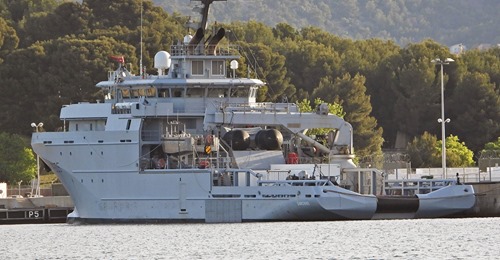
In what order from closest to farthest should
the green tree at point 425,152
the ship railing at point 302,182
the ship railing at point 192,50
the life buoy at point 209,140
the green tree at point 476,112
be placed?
the ship railing at point 302,182 → the life buoy at point 209,140 → the ship railing at point 192,50 → the green tree at point 425,152 → the green tree at point 476,112

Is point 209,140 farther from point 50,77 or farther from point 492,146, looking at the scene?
point 492,146

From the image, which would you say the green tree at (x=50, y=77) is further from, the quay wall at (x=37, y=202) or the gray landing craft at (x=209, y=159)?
the gray landing craft at (x=209, y=159)

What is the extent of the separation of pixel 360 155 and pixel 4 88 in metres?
22.1

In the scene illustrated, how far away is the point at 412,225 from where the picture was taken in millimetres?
74938

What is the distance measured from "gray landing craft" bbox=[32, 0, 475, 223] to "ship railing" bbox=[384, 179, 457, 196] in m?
0.06

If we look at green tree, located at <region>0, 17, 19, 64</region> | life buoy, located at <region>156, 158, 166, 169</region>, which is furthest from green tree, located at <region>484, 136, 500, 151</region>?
life buoy, located at <region>156, 158, 166, 169</region>

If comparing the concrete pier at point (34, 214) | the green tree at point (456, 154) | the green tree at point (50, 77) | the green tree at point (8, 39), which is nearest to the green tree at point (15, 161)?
the green tree at point (50, 77)

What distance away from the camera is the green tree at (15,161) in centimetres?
10912

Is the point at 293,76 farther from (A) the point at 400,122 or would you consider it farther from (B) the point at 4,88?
(B) the point at 4,88

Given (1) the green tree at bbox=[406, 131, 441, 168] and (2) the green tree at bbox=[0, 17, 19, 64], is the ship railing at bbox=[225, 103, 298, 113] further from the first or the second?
(2) the green tree at bbox=[0, 17, 19, 64]

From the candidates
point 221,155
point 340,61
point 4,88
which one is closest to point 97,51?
point 4,88

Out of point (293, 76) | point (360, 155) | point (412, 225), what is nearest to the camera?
point (412, 225)

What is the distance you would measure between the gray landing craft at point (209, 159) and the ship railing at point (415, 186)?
0.06 meters

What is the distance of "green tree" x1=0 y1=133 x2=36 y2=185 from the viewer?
109125 mm
